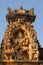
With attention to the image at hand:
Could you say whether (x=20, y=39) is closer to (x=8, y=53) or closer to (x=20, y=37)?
(x=20, y=37)

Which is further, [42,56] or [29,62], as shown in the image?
[42,56]

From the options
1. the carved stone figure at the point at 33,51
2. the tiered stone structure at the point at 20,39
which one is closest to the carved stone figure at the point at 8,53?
the tiered stone structure at the point at 20,39

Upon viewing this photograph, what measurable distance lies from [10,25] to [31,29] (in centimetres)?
140

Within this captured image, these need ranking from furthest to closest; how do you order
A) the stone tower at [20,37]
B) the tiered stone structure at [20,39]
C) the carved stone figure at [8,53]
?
the stone tower at [20,37]
the tiered stone structure at [20,39]
the carved stone figure at [8,53]

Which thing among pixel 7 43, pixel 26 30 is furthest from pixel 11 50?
pixel 26 30

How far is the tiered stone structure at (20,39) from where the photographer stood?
17.9 m

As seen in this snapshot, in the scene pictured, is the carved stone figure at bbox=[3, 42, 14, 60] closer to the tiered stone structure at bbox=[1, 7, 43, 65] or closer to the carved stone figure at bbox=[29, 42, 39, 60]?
the tiered stone structure at bbox=[1, 7, 43, 65]

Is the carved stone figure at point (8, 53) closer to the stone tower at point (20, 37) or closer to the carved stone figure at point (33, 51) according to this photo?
the stone tower at point (20, 37)

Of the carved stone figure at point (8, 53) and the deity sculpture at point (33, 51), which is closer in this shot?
the carved stone figure at point (8, 53)

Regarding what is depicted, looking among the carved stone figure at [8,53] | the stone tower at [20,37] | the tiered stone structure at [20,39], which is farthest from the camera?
the stone tower at [20,37]

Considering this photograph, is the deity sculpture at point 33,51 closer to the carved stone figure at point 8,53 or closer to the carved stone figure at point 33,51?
the carved stone figure at point 33,51

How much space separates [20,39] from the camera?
19359mm

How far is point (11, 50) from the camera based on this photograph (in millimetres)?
17828

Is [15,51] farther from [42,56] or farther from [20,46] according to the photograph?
[42,56]
